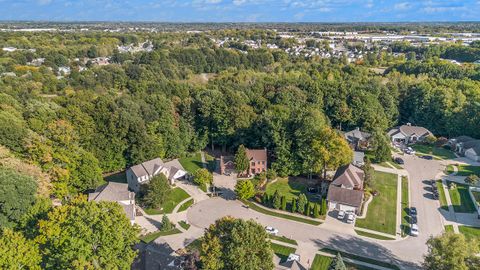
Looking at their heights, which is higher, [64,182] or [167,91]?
[167,91]

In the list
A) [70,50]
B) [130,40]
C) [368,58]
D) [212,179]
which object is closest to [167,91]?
[212,179]

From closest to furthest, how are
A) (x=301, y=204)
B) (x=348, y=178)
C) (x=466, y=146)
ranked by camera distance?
(x=301, y=204) < (x=348, y=178) < (x=466, y=146)

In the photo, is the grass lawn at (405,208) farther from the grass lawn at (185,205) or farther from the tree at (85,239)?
the tree at (85,239)

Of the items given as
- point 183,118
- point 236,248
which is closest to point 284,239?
point 236,248

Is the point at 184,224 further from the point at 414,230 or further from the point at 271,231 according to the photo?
the point at 414,230

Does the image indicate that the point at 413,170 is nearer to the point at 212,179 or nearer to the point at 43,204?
the point at 212,179

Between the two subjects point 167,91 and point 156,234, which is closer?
point 156,234

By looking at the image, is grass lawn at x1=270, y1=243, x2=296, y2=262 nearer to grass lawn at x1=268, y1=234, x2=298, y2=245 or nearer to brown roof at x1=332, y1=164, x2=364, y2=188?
grass lawn at x1=268, y1=234, x2=298, y2=245
